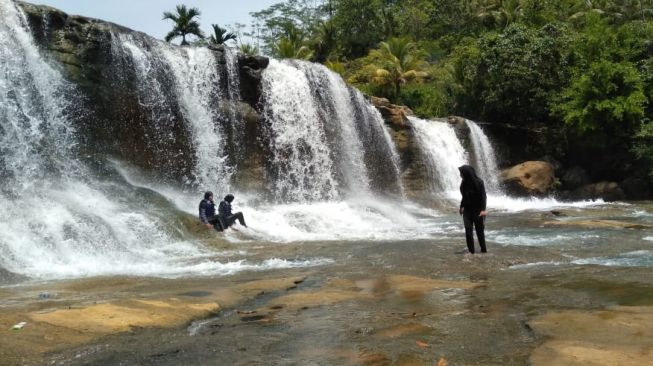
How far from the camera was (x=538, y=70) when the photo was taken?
29.3 metres

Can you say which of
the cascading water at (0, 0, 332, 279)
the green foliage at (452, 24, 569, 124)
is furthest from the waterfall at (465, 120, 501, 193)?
the cascading water at (0, 0, 332, 279)

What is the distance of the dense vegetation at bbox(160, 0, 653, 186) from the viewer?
1031 inches

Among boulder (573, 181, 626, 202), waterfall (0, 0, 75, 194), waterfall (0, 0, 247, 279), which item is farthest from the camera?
boulder (573, 181, 626, 202)

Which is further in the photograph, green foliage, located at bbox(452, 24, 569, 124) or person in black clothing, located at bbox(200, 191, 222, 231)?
green foliage, located at bbox(452, 24, 569, 124)

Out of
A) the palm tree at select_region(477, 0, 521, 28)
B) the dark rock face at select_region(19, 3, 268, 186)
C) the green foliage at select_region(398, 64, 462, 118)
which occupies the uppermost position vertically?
the palm tree at select_region(477, 0, 521, 28)

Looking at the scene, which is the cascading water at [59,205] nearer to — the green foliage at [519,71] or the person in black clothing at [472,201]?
the person in black clothing at [472,201]

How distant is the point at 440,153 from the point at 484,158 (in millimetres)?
2927

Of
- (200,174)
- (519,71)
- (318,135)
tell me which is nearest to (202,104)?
(200,174)

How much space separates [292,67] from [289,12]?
144 feet

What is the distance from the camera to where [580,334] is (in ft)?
12.9

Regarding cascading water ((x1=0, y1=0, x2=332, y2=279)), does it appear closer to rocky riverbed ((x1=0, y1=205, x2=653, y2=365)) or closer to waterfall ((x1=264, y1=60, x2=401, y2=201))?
rocky riverbed ((x1=0, y1=205, x2=653, y2=365))

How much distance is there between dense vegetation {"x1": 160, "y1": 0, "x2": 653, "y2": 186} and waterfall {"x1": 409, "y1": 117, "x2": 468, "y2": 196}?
416 cm

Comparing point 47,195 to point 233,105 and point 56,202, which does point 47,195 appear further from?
point 233,105

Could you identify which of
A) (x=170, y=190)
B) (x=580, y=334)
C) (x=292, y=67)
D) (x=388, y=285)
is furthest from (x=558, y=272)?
(x=292, y=67)
